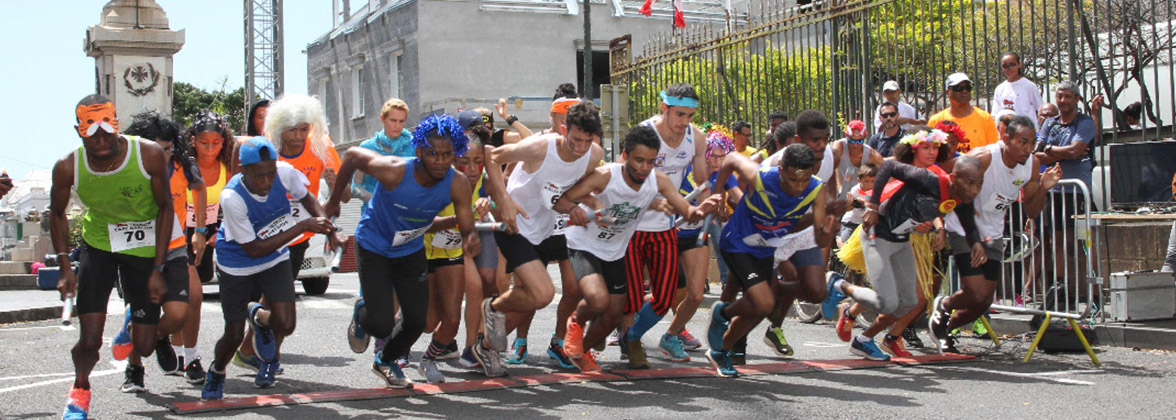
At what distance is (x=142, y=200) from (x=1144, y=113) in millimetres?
8968

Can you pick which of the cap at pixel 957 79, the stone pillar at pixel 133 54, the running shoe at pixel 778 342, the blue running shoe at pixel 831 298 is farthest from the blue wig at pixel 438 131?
the stone pillar at pixel 133 54

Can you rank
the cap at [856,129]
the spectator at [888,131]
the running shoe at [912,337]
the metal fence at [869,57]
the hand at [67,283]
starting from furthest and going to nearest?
the metal fence at [869,57] → the spectator at [888,131] → the cap at [856,129] → the running shoe at [912,337] → the hand at [67,283]

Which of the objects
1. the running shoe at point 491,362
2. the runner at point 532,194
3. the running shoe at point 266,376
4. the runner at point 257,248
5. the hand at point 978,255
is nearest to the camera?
the runner at point 257,248

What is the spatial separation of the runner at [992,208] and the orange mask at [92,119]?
5571 millimetres

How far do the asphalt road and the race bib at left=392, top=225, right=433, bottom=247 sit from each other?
89 cm

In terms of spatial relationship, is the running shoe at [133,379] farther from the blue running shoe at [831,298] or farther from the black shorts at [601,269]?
the blue running shoe at [831,298]

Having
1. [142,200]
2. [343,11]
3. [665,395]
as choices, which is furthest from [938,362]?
[343,11]

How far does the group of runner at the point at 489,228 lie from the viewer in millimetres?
6957

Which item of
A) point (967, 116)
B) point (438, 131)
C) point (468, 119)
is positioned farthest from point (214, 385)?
point (967, 116)

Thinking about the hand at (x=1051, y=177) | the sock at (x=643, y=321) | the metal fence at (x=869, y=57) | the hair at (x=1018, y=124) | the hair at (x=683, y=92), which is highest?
the metal fence at (x=869, y=57)

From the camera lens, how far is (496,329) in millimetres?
8047

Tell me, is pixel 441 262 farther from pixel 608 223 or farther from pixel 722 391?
pixel 722 391

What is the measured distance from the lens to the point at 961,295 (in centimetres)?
900

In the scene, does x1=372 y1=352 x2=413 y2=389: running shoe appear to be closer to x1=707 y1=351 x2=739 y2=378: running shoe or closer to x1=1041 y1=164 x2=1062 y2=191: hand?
x1=707 y1=351 x2=739 y2=378: running shoe
